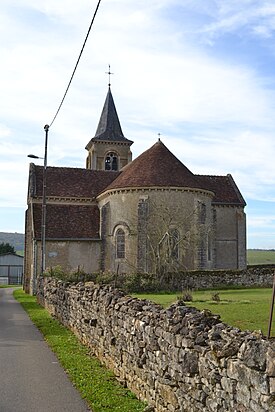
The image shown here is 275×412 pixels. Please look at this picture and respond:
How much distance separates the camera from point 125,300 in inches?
371

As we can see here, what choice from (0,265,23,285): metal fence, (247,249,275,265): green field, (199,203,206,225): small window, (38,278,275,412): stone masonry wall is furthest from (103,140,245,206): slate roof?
(0,265,23,285): metal fence

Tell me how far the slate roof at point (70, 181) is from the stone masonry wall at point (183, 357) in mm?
32862

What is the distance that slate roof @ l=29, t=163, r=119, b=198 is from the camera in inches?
1702

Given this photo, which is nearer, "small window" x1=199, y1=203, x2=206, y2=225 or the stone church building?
the stone church building

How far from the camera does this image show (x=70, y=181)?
45062 millimetres

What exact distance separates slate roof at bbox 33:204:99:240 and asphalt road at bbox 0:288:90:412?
24.3m

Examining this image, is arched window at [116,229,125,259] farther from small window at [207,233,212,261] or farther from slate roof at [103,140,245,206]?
small window at [207,233,212,261]

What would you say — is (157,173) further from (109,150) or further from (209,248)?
(109,150)

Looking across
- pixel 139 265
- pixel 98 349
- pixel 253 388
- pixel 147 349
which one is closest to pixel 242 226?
pixel 139 265

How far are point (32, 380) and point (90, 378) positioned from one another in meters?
1.02

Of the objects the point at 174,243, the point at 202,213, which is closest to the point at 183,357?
the point at 174,243

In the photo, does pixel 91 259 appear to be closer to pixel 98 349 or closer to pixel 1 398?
pixel 98 349

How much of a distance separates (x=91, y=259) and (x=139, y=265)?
4.10 m

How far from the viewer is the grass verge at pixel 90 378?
24.0 ft
